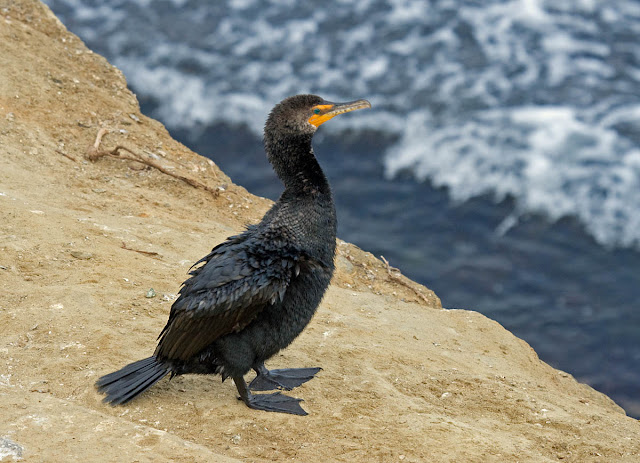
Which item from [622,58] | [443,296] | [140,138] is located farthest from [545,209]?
[140,138]

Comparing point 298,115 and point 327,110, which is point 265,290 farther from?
point 327,110

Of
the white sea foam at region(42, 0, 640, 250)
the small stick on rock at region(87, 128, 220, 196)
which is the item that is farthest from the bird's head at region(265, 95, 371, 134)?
Answer: the white sea foam at region(42, 0, 640, 250)

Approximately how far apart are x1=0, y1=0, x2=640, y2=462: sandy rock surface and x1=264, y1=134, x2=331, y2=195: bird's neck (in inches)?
55.3

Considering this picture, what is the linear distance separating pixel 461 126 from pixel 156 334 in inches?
347

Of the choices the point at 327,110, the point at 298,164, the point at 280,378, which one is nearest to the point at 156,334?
the point at 280,378

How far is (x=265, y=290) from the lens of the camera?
15.0 feet

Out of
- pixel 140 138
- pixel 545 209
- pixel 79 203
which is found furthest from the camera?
pixel 545 209

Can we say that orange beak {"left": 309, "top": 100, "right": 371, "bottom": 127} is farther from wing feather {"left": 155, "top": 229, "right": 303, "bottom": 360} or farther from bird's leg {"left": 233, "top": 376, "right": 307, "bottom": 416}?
bird's leg {"left": 233, "top": 376, "right": 307, "bottom": 416}

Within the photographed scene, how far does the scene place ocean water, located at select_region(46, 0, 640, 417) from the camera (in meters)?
10.6

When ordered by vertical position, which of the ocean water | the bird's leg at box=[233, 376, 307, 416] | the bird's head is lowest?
the bird's leg at box=[233, 376, 307, 416]

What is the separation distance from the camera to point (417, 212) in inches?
475

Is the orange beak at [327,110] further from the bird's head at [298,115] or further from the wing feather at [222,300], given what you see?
the wing feather at [222,300]

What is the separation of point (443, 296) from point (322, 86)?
17.6 feet

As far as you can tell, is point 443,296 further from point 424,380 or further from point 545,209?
point 424,380
